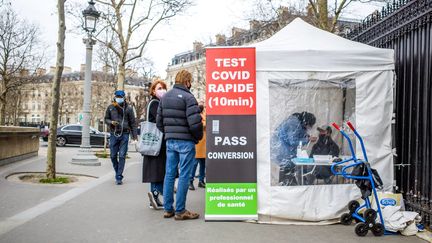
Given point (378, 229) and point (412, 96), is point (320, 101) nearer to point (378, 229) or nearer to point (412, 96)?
point (412, 96)

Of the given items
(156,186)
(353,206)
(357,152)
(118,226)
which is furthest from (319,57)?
(118,226)

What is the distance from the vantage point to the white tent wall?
577cm

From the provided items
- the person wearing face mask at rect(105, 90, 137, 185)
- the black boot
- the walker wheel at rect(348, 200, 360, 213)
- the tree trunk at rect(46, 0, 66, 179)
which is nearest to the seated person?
the walker wheel at rect(348, 200, 360, 213)

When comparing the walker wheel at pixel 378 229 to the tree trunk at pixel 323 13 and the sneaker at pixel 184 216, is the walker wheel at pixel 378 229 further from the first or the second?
the tree trunk at pixel 323 13

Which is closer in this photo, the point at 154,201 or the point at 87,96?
the point at 154,201

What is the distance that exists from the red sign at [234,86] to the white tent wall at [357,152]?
13cm

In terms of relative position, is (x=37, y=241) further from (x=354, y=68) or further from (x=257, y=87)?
(x=354, y=68)

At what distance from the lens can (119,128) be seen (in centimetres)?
907

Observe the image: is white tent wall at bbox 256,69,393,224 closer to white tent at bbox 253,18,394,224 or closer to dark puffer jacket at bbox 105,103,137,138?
white tent at bbox 253,18,394,224

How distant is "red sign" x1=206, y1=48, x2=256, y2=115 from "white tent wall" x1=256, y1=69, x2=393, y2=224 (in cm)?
13

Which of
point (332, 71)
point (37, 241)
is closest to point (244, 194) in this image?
point (332, 71)

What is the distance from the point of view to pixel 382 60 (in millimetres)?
6059

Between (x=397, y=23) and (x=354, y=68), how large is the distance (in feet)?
4.03

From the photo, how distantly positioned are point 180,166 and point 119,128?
3.62 m
